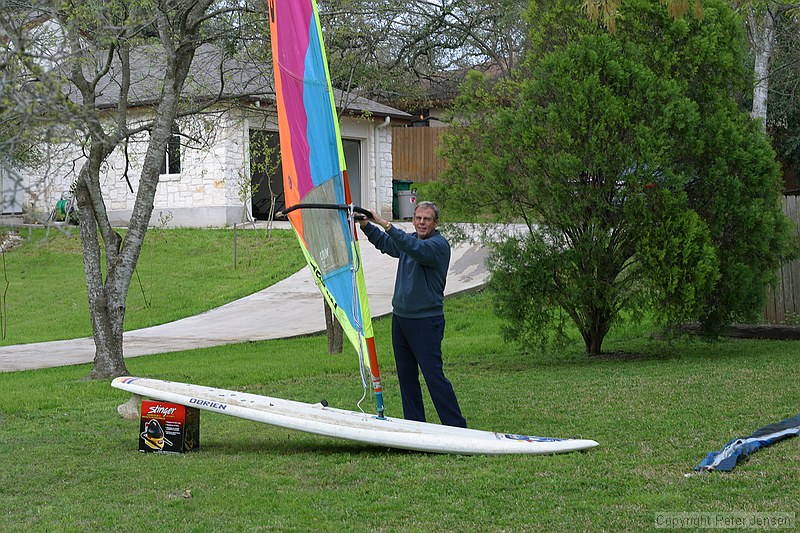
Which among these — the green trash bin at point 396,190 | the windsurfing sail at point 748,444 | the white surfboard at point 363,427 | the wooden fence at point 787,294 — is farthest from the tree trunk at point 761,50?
the green trash bin at point 396,190

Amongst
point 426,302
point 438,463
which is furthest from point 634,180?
point 438,463

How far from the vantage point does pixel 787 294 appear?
14.2 metres

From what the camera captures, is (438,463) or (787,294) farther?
(787,294)

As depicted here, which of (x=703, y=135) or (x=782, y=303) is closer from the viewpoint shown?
(x=703, y=135)

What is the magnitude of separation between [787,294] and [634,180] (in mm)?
4417

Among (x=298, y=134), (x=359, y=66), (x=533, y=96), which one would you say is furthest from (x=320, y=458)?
(x=359, y=66)

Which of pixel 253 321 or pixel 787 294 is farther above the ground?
pixel 787 294

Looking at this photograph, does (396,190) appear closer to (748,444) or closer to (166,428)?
(166,428)

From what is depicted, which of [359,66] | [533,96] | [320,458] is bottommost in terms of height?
[320,458]

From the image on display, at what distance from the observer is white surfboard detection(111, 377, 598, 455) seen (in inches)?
258

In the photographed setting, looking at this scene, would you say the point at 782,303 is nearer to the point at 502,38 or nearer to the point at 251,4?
the point at 251,4

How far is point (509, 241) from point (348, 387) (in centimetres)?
249

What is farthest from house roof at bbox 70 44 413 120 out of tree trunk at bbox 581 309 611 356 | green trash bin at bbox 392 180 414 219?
green trash bin at bbox 392 180 414 219

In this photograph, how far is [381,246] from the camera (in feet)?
23.2
